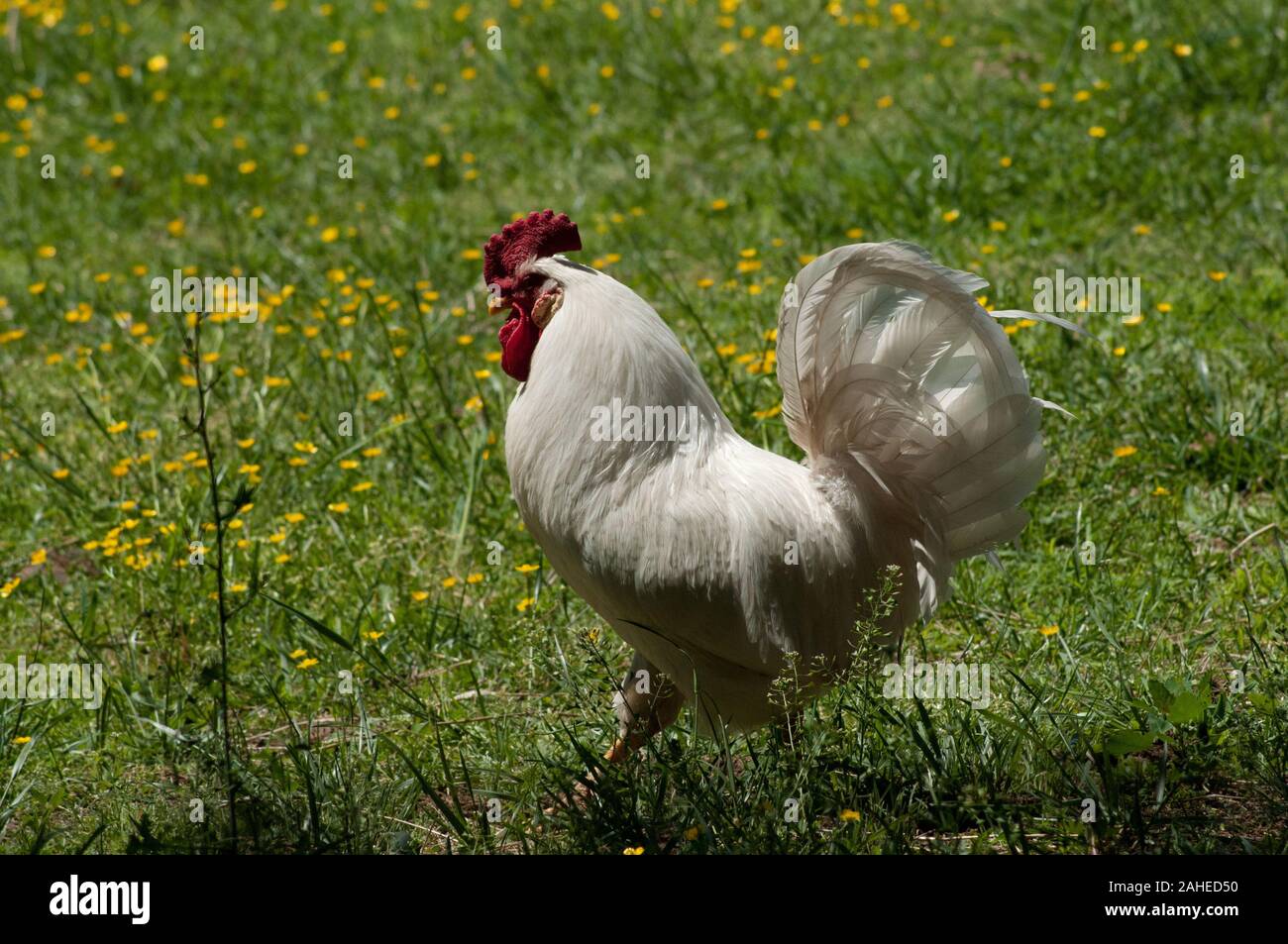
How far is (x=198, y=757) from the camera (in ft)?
12.5

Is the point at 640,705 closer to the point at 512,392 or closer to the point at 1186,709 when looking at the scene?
the point at 1186,709

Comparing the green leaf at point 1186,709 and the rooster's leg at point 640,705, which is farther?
the rooster's leg at point 640,705

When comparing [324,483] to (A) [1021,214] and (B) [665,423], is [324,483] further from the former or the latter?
(A) [1021,214]

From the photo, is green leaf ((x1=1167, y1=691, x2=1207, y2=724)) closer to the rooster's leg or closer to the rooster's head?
the rooster's leg

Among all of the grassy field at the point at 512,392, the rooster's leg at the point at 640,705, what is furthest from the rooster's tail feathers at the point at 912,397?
the rooster's leg at the point at 640,705

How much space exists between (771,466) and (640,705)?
81 cm

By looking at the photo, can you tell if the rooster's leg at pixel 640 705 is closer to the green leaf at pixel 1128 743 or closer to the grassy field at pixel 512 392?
the grassy field at pixel 512 392

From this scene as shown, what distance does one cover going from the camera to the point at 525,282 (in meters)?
3.86

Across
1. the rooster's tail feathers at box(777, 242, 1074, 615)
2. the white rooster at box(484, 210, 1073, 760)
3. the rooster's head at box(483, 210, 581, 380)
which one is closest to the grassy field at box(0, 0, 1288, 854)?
the white rooster at box(484, 210, 1073, 760)

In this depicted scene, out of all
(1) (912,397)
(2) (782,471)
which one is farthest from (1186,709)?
(2) (782,471)

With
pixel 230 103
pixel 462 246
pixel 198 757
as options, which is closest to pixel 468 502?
pixel 198 757

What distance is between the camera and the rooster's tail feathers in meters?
3.58

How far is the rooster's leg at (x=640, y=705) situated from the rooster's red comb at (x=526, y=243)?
1.15m

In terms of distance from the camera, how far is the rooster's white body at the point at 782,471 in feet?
11.6
